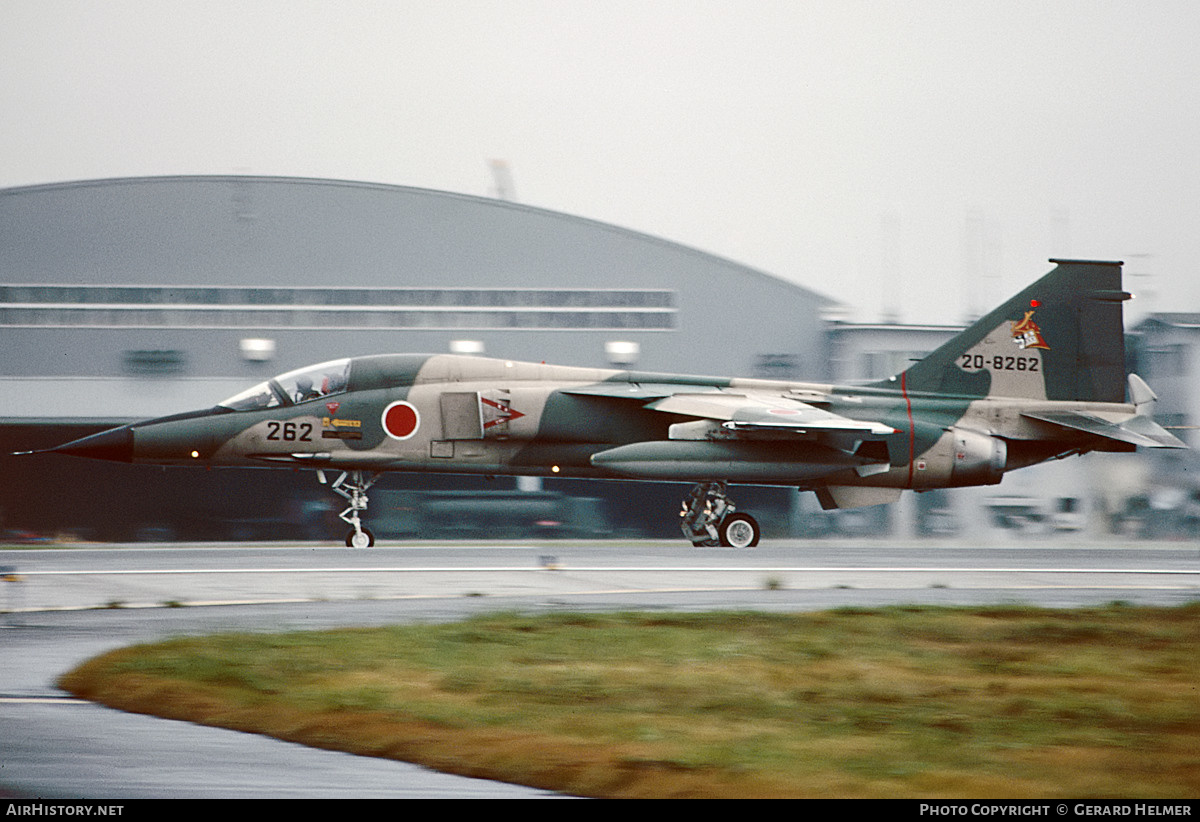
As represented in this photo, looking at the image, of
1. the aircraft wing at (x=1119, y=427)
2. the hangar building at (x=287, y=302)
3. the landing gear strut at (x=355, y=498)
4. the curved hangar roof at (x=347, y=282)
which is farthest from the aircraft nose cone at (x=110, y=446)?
the aircraft wing at (x=1119, y=427)

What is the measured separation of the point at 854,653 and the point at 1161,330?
75.9 feet

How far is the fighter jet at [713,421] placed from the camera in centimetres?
1825

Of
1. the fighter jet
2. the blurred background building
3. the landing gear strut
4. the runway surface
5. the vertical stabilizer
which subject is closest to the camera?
the runway surface

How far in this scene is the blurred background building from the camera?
27281 mm

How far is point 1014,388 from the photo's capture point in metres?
20.8

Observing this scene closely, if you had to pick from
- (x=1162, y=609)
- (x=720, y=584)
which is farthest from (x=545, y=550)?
(x=1162, y=609)

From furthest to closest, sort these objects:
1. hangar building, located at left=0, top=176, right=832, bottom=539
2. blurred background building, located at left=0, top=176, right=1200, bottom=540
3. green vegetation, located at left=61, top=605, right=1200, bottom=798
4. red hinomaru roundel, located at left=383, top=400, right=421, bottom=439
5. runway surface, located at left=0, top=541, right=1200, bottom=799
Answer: hangar building, located at left=0, top=176, right=832, bottom=539, blurred background building, located at left=0, top=176, right=1200, bottom=540, red hinomaru roundel, located at left=383, top=400, right=421, bottom=439, green vegetation, located at left=61, top=605, right=1200, bottom=798, runway surface, located at left=0, top=541, right=1200, bottom=799

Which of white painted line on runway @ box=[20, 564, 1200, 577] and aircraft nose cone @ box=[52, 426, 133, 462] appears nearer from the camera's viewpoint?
white painted line on runway @ box=[20, 564, 1200, 577]

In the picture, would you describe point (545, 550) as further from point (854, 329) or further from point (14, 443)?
point (14, 443)

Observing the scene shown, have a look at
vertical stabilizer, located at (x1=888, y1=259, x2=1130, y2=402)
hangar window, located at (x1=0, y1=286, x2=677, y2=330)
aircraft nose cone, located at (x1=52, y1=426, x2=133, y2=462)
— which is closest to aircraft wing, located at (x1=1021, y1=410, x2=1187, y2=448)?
vertical stabilizer, located at (x1=888, y1=259, x2=1130, y2=402)

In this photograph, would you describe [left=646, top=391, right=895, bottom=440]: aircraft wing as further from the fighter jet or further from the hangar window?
the hangar window

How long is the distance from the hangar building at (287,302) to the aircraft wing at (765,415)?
915 centimetres

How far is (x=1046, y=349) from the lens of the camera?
68.5 feet

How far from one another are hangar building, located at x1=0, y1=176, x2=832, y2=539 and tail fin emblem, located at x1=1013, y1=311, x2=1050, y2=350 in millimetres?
8148
